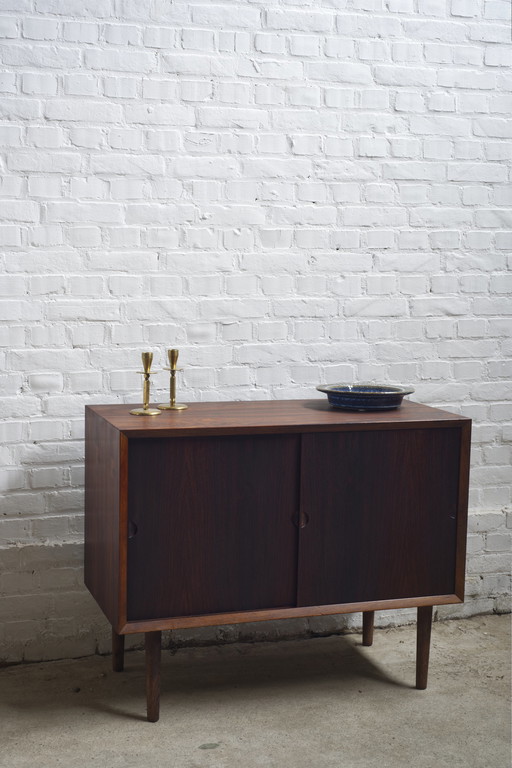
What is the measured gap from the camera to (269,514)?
2732mm

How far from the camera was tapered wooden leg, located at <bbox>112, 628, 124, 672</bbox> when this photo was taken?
305 cm

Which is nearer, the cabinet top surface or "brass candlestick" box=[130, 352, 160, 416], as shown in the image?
the cabinet top surface

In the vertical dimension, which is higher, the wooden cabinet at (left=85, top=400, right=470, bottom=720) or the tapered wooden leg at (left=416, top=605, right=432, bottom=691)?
the wooden cabinet at (left=85, top=400, right=470, bottom=720)

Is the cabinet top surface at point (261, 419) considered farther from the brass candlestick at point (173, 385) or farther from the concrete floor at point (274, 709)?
the concrete floor at point (274, 709)

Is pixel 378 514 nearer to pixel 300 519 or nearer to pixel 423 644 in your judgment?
pixel 300 519

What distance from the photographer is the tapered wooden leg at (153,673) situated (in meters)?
2.70

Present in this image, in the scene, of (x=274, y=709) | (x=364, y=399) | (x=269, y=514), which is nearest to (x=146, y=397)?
(x=269, y=514)

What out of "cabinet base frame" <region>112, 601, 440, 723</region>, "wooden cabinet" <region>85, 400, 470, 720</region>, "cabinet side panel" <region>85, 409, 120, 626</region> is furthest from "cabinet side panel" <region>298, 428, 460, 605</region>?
"cabinet side panel" <region>85, 409, 120, 626</region>

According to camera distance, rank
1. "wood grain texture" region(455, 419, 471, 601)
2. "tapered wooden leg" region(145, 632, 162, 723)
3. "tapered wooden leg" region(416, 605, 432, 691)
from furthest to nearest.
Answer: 1. "tapered wooden leg" region(416, 605, 432, 691)
2. "wood grain texture" region(455, 419, 471, 601)
3. "tapered wooden leg" region(145, 632, 162, 723)

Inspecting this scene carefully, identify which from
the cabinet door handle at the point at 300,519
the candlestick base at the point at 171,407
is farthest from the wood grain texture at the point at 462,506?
the candlestick base at the point at 171,407

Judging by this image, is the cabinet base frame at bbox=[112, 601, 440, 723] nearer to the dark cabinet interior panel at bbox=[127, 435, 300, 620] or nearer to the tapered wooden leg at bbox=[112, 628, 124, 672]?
the tapered wooden leg at bbox=[112, 628, 124, 672]

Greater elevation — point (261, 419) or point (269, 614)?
point (261, 419)

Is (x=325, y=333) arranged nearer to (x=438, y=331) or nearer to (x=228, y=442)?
(x=438, y=331)

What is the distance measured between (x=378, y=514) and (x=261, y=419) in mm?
480
